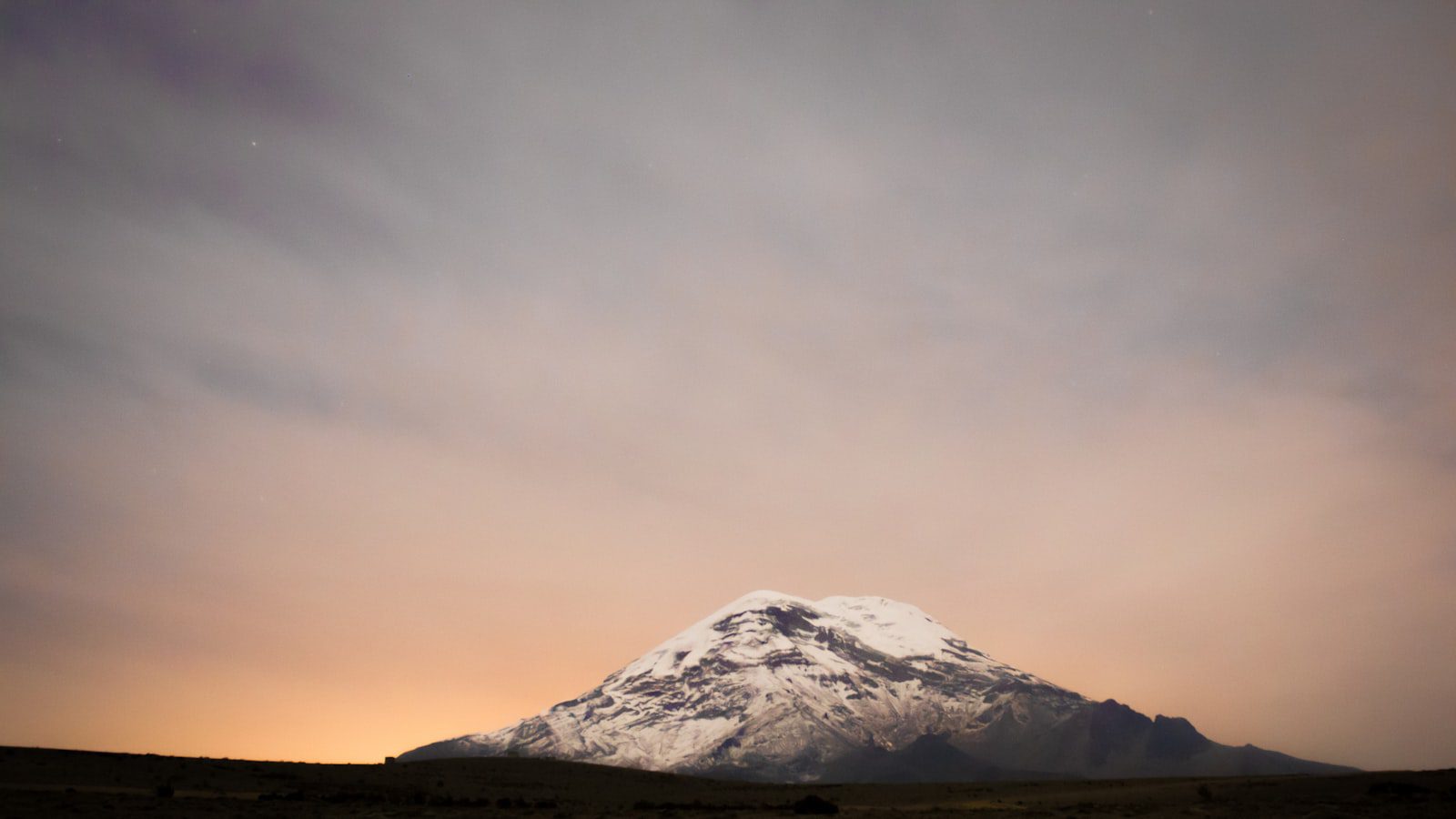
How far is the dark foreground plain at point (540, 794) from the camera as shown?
185 feet

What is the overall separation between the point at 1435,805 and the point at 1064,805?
76.4ft

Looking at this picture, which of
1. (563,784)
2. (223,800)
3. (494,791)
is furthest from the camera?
(563,784)

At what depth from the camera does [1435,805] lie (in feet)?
179

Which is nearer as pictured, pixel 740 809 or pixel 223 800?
pixel 223 800

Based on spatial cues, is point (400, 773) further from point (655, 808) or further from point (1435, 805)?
point (1435, 805)

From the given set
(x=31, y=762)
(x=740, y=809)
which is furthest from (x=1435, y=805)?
(x=31, y=762)

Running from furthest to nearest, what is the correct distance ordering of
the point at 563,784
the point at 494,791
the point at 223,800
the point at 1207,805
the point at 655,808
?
the point at 563,784 < the point at 494,791 < the point at 655,808 < the point at 1207,805 < the point at 223,800

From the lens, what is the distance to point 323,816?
5528 centimetres

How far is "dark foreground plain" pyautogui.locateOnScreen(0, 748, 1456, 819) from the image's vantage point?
5625cm

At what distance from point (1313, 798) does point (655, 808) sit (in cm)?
4386

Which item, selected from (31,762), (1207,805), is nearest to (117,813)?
(31,762)

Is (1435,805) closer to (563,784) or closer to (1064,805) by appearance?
(1064,805)

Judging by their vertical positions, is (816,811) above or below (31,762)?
below

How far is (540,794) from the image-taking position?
266ft
